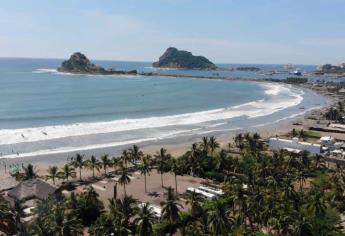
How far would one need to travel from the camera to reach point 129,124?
366ft

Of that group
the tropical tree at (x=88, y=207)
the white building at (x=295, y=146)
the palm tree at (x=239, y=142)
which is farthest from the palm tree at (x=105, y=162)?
the white building at (x=295, y=146)

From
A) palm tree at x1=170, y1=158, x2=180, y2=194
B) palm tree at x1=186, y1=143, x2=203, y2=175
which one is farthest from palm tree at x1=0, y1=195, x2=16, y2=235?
palm tree at x1=186, y1=143, x2=203, y2=175

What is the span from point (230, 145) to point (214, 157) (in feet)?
58.9

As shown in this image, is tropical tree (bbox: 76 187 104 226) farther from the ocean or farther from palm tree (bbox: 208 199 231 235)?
the ocean

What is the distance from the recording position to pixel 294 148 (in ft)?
265

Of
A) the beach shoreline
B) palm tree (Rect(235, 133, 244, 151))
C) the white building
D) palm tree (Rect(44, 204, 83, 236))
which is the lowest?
the beach shoreline

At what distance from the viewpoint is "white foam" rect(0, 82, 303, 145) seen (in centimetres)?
9494

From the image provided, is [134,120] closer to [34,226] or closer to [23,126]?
[23,126]

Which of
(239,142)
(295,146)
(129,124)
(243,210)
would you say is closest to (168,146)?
(239,142)

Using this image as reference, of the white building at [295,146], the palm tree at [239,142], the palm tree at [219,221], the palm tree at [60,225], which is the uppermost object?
the palm tree at [60,225]

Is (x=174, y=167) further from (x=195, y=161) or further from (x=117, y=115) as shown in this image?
(x=117, y=115)

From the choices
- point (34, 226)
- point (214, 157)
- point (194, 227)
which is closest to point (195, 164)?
point (214, 157)

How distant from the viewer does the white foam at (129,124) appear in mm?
94938

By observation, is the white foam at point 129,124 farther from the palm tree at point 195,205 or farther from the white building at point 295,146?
the palm tree at point 195,205
